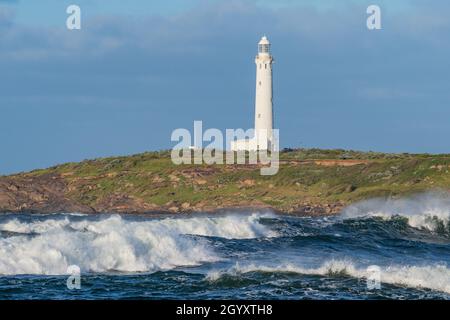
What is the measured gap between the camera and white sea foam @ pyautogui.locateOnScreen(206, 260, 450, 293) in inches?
978

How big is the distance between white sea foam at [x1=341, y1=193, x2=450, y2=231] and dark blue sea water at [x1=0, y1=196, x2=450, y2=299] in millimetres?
8893

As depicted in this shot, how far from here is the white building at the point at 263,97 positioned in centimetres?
8094

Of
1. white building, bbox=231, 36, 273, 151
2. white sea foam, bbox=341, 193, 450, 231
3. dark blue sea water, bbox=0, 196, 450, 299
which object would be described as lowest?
white sea foam, bbox=341, 193, 450, 231

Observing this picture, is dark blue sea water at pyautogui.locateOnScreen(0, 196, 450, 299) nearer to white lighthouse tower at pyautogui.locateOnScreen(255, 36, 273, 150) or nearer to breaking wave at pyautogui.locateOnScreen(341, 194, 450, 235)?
breaking wave at pyautogui.locateOnScreen(341, 194, 450, 235)

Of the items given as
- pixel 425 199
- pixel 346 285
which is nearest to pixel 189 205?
pixel 425 199

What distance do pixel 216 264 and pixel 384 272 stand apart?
5.28 m

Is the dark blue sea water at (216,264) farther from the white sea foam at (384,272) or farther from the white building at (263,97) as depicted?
the white building at (263,97)

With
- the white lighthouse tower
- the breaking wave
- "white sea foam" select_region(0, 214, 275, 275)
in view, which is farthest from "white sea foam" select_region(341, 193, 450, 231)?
"white sea foam" select_region(0, 214, 275, 275)

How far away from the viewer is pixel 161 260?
1184 inches

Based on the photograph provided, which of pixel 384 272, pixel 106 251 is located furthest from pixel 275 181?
pixel 384 272

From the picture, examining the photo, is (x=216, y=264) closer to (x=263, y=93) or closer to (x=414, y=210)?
(x=414, y=210)

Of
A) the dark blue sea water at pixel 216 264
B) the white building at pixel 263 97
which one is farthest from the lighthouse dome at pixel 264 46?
the dark blue sea water at pixel 216 264

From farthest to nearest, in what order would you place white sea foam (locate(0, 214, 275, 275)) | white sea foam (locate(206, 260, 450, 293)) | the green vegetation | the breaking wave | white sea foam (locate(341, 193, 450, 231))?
the green vegetation → white sea foam (locate(341, 193, 450, 231)) → the breaking wave → white sea foam (locate(0, 214, 275, 275)) → white sea foam (locate(206, 260, 450, 293))

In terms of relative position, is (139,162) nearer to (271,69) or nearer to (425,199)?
(271,69)
